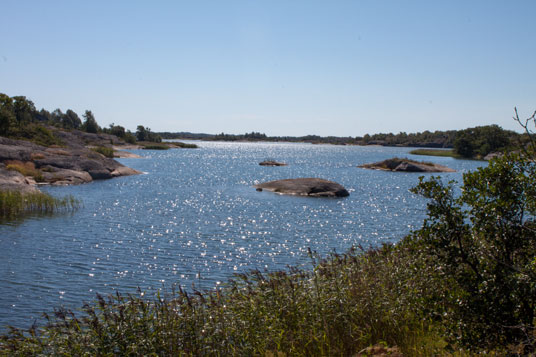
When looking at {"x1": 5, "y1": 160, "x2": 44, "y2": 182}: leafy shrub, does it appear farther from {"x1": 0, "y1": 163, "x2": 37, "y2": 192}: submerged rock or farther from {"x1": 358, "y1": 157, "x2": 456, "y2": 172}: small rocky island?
{"x1": 358, "y1": 157, "x2": 456, "y2": 172}: small rocky island

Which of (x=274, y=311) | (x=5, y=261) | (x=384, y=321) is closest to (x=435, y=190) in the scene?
(x=384, y=321)

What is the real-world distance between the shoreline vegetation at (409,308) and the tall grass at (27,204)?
23.3 meters

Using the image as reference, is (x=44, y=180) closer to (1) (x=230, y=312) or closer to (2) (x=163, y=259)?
(2) (x=163, y=259)

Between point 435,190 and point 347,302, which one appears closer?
point 435,190

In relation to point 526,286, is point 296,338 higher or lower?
lower

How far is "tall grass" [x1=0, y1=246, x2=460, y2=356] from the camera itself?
895 centimetres

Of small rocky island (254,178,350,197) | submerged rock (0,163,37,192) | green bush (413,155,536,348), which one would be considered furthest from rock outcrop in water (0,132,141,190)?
green bush (413,155,536,348)

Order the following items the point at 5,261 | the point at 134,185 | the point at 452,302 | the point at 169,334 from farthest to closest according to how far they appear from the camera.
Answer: the point at 134,185, the point at 5,261, the point at 169,334, the point at 452,302

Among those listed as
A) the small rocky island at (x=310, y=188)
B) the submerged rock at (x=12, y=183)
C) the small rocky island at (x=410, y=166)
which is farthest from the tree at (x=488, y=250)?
the small rocky island at (x=410, y=166)

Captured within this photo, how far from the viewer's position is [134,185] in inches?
2130

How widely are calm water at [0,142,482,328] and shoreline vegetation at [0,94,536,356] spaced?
1414 millimetres

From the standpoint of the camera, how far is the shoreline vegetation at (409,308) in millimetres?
6852

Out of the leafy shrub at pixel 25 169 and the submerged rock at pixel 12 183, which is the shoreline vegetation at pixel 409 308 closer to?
the submerged rock at pixel 12 183

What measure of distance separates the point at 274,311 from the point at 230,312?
1147 millimetres
